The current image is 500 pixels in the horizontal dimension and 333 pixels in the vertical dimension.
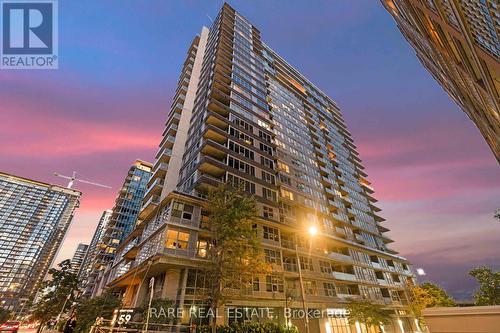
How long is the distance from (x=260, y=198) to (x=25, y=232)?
21251 cm

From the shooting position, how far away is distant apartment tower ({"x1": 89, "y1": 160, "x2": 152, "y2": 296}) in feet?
263

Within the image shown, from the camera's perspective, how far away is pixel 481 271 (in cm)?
4691

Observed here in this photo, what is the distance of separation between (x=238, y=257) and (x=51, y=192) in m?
232

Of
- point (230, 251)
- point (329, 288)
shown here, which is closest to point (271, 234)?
point (230, 251)

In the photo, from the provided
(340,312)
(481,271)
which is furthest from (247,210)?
(481,271)

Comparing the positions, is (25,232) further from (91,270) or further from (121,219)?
(121,219)

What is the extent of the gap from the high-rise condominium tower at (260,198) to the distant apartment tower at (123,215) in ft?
126

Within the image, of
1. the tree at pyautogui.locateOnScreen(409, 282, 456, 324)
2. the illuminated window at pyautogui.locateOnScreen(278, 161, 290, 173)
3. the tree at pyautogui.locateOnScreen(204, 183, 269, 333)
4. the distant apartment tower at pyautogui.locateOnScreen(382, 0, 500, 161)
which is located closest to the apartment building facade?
the illuminated window at pyautogui.locateOnScreen(278, 161, 290, 173)

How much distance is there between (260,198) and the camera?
36375mm

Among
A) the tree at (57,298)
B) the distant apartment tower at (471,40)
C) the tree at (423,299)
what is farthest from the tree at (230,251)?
the tree at (423,299)

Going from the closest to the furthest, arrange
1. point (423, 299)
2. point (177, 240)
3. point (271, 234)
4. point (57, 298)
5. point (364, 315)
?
point (177, 240) < point (364, 315) < point (271, 234) < point (57, 298) < point (423, 299)

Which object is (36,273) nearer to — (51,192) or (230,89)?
(51,192)

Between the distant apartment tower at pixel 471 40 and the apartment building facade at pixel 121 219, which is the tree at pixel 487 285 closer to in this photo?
the distant apartment tower at pixel 471 40

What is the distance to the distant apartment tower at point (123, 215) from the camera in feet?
263
